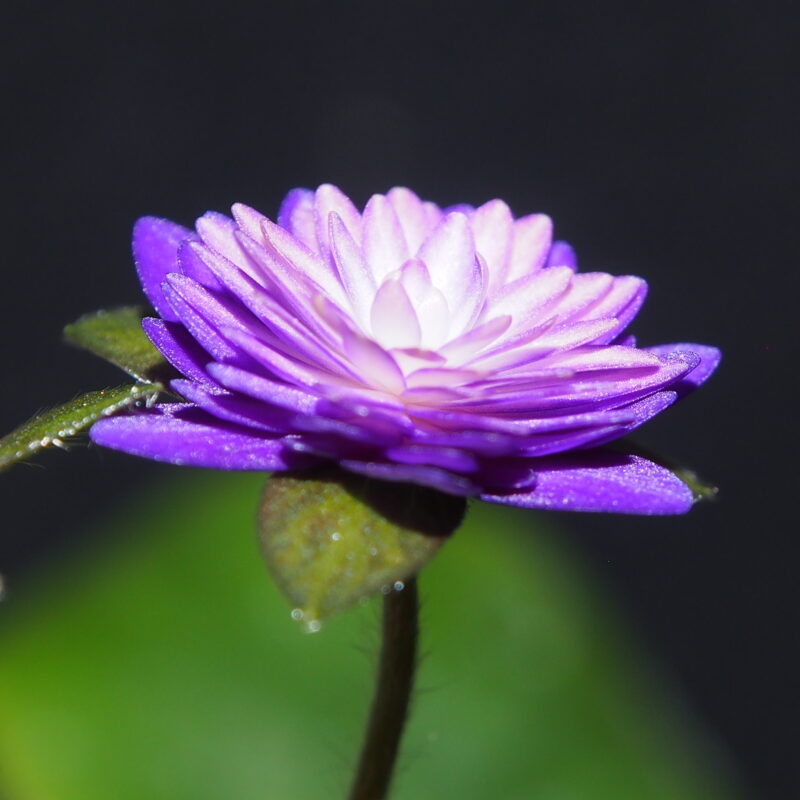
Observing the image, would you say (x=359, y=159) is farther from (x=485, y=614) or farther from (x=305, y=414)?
(x=305, y=414)

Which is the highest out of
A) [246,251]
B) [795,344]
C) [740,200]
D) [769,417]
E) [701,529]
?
[246,251]

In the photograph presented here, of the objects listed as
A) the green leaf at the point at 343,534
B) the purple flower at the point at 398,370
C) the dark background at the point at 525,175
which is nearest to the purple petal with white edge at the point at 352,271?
the purple flower at the point at 398,370

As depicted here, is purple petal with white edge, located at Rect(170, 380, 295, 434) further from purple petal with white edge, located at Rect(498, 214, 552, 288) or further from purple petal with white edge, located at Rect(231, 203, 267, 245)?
purple petal with white edge, located at Rect(498, 214, 552, 288)

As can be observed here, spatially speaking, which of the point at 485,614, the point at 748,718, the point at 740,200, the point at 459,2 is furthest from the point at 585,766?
the point at 459,2

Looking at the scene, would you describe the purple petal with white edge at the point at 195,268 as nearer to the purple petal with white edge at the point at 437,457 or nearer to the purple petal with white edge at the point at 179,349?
the purple petal with white edge at the point at 179,349

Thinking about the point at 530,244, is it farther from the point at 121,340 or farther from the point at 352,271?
the point at 121,340
